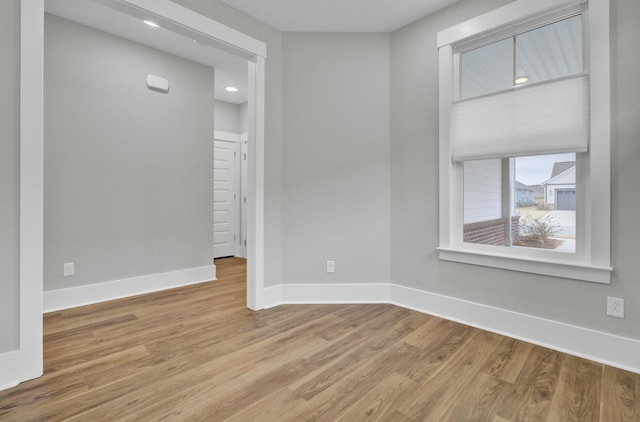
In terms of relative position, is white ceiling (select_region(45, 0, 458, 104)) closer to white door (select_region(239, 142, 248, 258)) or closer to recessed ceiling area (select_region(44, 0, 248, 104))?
recessed ceiling area (select_region(44, 0, 248, 104))

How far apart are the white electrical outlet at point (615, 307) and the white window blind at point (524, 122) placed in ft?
3.19

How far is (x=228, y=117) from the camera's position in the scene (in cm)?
557

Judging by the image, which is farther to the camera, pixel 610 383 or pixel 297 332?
pixel 297 332

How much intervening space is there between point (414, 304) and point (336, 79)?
229cm

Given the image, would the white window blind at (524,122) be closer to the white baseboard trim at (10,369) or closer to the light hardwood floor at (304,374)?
the light hardwood floor at (304,374)

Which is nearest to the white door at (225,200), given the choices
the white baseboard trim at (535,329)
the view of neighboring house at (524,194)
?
the white baseboard trim at (535,329)

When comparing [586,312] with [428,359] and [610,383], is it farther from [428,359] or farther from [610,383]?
[428,359]

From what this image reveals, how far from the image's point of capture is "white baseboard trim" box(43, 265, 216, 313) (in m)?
2.94

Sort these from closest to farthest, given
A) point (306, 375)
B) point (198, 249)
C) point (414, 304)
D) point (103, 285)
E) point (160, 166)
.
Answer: point (306, 375)
point (414, 304)
point (103, 285)
point (160, 166)
point (198, 249)

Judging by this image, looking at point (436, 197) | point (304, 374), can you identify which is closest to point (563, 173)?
point (436, 197)

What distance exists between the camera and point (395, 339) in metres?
2.34

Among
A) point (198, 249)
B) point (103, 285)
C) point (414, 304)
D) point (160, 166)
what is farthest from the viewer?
point (198, 249)

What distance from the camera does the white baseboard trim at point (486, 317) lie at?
1.98m

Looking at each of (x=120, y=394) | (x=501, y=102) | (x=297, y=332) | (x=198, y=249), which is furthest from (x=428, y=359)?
(x=198, y=249)
